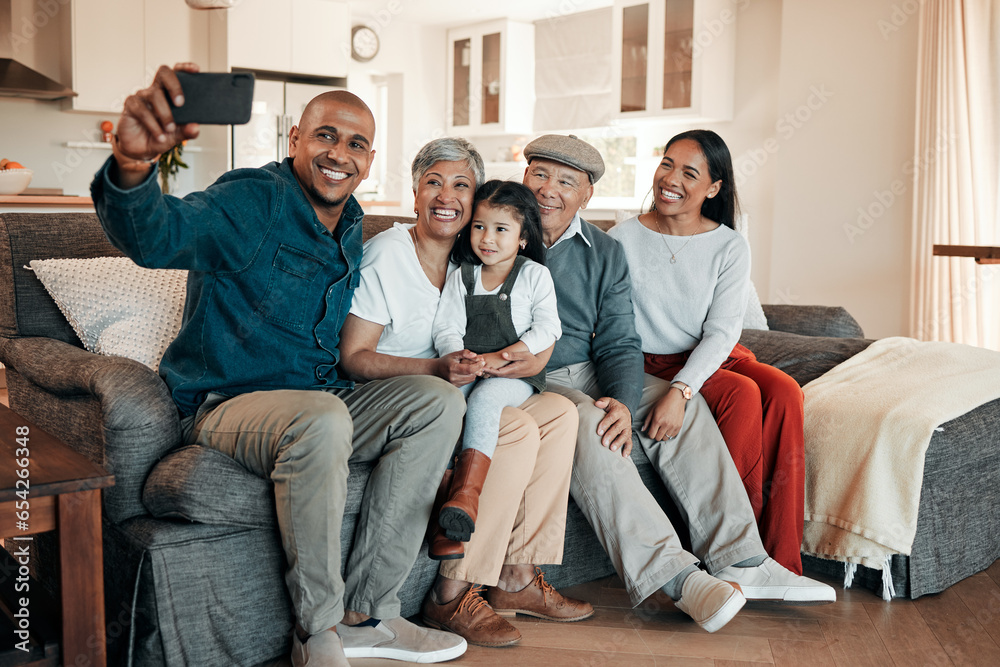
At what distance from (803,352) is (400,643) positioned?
159cm

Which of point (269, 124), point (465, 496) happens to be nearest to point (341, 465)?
point (465, 496)

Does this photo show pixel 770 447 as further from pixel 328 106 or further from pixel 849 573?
pixel 328 106

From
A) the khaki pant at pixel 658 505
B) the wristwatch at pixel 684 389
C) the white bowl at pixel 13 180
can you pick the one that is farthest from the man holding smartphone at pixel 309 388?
the white bowl at pixel 13 180

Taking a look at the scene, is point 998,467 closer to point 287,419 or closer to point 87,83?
point 287,419

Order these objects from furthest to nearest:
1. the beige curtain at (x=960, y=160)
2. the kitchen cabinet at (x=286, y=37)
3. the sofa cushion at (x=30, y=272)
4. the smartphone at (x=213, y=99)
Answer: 1. the kitchen cabinet at (x=286, y=37)
2. the beige curtain at (x=960, y=160)
3. the sofa cushion at (x=30, y=272)
4. the smartphone at (x=213, y=99)

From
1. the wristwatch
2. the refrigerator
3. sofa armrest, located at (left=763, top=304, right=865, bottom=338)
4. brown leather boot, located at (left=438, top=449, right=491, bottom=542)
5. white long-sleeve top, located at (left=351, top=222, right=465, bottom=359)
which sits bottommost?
brown leather boot, located at (left=438, top=449, right=491, bottom=542)

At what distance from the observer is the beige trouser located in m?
1.86

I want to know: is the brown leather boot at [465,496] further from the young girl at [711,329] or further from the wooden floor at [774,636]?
the young girl at [711,329]

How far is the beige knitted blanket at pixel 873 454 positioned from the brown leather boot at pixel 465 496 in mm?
922

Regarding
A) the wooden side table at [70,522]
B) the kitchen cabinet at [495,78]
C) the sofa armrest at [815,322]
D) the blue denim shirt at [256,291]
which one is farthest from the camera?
the kitchen cabinet at [495,78]

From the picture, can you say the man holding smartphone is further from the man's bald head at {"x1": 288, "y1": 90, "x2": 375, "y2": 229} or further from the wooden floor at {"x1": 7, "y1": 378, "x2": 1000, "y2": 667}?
the wooden floor at {"x1": 7, "y1": 378, "x2": 1000, "y2": 667}

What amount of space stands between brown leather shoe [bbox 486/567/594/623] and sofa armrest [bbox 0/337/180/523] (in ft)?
2.65

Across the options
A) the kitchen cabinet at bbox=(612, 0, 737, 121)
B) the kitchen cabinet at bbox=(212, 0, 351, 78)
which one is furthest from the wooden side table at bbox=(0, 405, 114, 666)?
the kitchen cabinet at bbox=(212, 0, 351, 78)

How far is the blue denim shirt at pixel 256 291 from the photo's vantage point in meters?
1.69
